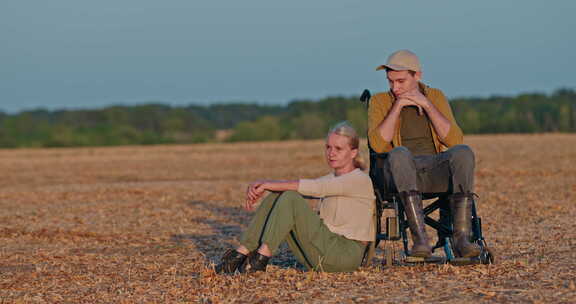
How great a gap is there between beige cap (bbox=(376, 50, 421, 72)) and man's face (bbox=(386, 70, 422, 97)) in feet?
0.23

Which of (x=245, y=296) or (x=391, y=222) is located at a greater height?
(x=391, y=222)

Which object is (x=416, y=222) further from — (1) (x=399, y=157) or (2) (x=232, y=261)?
(2) (x=232, y=261)

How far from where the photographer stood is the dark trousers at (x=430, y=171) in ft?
20.3

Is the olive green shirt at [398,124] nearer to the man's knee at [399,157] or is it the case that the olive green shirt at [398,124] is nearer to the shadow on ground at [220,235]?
the man's knee at [399,157]

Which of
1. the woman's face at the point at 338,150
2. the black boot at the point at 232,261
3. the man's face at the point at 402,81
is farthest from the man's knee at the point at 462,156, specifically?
the black boot at the point at 232,261

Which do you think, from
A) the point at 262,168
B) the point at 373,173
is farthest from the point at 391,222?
the point at 262,168

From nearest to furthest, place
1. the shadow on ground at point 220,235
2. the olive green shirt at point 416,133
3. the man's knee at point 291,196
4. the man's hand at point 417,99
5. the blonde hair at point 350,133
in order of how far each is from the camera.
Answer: the man's knee at point 291,196, the blonde hair at point 350,133, the man's hand at point 417,99, the olive green shirt at point 416,133, the shadow on ground at point 220,235

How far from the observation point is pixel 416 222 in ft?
20.2

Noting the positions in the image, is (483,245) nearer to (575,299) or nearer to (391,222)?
(391,222)

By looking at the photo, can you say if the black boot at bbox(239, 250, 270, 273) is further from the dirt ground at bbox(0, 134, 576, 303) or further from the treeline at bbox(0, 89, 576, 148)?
the treeline at bbox(0, 89, 576, 148)

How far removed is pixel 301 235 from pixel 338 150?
634mm

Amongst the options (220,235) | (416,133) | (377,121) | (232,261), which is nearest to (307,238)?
(232,261)

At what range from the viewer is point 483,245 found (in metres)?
6.48

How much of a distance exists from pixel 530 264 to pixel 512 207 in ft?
18.0
